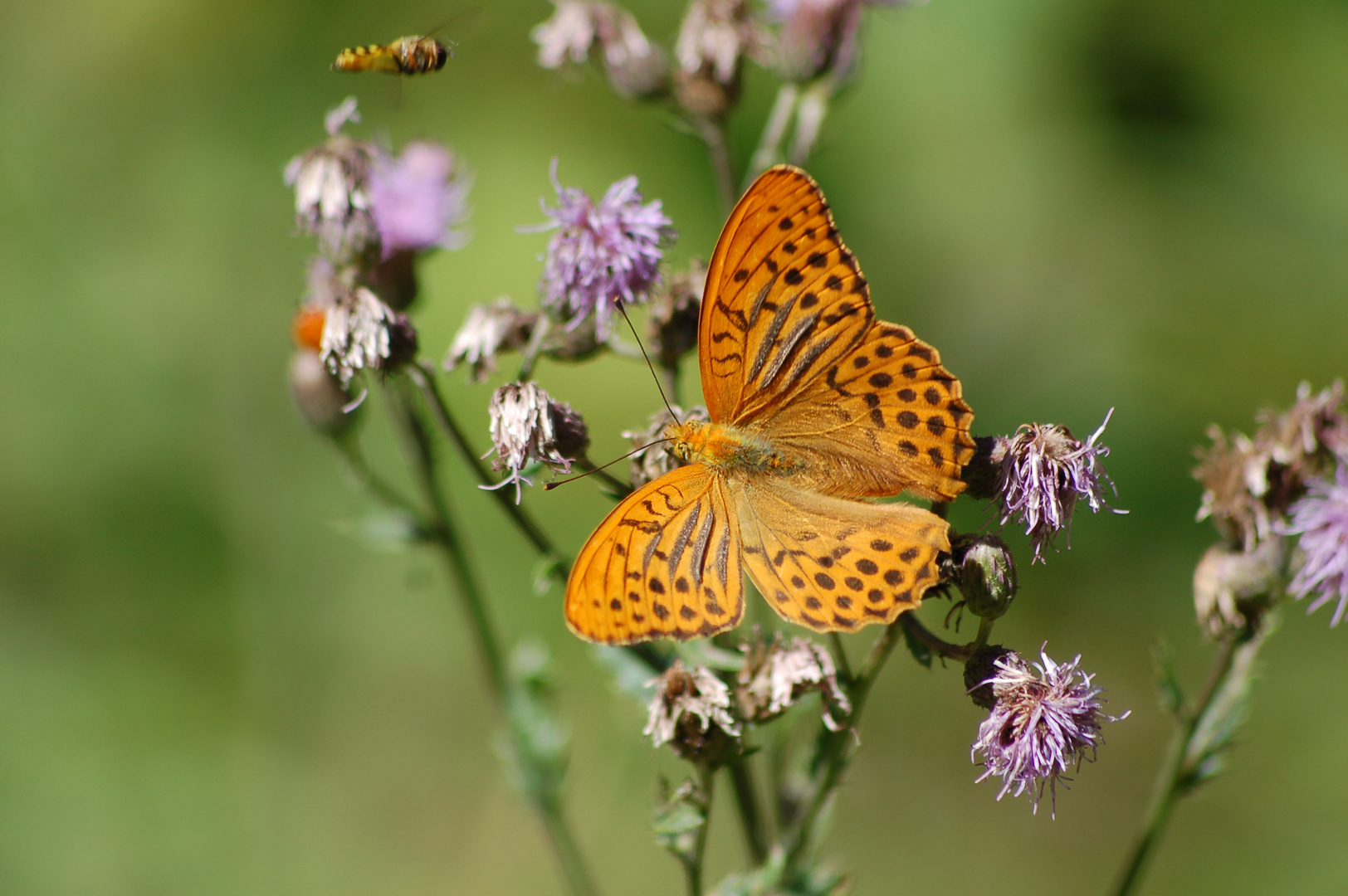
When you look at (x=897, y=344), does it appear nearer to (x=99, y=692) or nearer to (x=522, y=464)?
(x=522, y=464)

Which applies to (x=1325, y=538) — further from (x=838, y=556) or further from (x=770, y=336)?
(x=770, y=336)

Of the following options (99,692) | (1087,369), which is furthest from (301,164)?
(1087,369)

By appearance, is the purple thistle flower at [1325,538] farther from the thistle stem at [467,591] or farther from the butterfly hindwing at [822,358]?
the thistle stem at [467,591]

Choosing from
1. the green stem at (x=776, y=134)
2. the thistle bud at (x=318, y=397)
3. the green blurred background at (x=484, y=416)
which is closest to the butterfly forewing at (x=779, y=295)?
the green stem at (x=776, y=134)

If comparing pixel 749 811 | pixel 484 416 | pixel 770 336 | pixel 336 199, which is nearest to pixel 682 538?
pixel 770 336

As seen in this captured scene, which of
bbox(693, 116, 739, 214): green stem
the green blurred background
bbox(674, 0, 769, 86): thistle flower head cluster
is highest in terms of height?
bbox(674, 0, 769, 86): thistle flower head cluster

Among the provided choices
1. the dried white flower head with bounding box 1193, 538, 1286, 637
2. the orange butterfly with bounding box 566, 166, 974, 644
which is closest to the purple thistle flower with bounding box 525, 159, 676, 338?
the orange butterfly with bounding box 566, 166, 974, 644

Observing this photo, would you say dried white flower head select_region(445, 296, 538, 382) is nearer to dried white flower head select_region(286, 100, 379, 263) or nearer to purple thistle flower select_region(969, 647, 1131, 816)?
dried white flower head select_region(286, 100, 379, 263)
